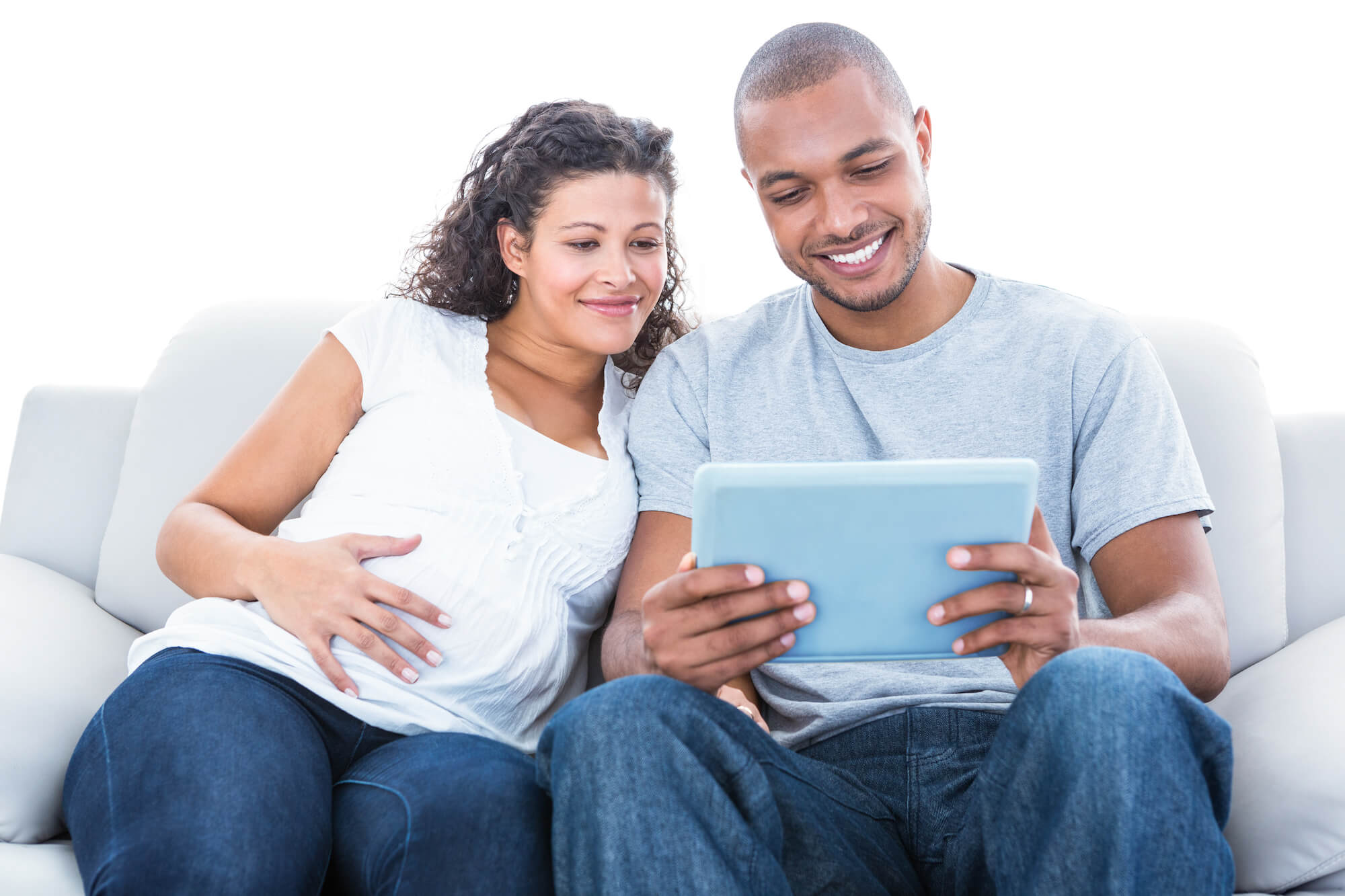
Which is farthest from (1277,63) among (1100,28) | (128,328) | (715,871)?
(128,328)

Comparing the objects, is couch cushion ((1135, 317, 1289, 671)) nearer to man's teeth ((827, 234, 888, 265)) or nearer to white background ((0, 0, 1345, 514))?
man's teeth ((827, 234, 888, 265))

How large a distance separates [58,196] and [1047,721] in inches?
101

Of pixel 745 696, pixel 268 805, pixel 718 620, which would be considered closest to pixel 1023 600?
pixel 718 620

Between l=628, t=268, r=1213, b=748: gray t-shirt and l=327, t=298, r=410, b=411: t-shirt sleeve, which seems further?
l=327, t=298, r=410, b=411: t-shirt sleeve

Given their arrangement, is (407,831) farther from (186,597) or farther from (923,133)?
(923,133)

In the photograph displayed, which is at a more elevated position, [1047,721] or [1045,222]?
[1045,222]

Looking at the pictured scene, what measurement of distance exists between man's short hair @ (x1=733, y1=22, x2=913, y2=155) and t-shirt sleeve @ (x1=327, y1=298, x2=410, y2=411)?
0.53m

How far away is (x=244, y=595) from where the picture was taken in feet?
3.93

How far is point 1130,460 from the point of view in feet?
3.93

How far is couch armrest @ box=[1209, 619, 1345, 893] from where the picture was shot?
3.33ft

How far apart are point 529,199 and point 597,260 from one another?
0.14m

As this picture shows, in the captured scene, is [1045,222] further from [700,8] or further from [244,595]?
[244,595]

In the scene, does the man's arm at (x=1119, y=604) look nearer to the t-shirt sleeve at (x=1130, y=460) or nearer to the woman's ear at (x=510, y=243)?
the t-shirt sleeve at (x=1130, y=460)

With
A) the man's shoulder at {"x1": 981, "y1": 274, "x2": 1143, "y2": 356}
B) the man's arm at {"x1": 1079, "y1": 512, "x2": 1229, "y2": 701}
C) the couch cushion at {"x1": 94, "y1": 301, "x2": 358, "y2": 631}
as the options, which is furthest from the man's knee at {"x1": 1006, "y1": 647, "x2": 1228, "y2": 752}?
the couch cushion at {"x1": 94, "y1": 301, "x2": 358, "y2": 631}
